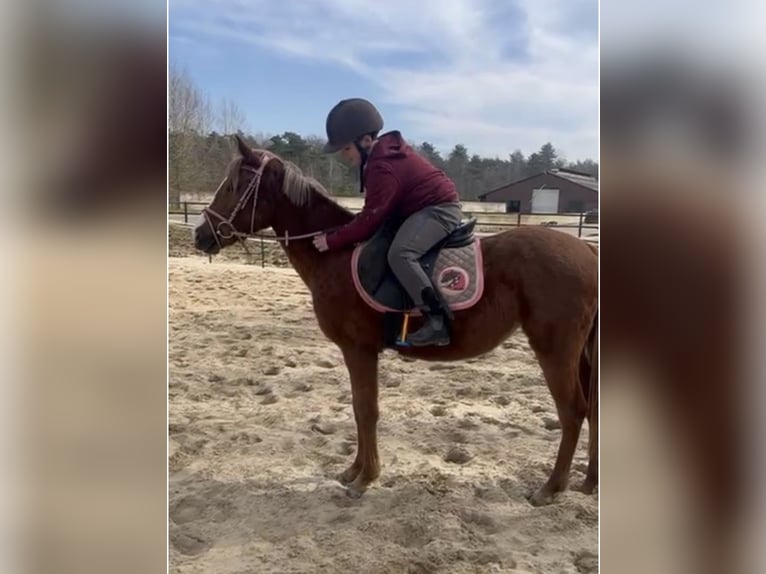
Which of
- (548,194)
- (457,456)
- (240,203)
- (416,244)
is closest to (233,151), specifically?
(240,203)

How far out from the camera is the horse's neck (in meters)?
1.64

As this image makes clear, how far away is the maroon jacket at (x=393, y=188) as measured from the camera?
1.38 m

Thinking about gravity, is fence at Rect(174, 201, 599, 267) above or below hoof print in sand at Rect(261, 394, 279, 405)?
above

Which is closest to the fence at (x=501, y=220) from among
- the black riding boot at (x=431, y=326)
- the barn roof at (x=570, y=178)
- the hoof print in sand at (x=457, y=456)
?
the barn roof at (x=570, y=178)

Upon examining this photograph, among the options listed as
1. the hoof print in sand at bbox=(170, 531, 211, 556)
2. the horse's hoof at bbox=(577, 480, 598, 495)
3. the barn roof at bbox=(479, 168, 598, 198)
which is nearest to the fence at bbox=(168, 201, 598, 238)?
the barn roof at bbox=(479, 168, 598, 198)

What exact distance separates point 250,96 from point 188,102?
17 cm

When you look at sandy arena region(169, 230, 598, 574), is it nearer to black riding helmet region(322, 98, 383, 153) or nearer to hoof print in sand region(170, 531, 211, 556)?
hoof print in sand region(170, 531, 211, 556)

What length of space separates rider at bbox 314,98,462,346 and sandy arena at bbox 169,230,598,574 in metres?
0.31
